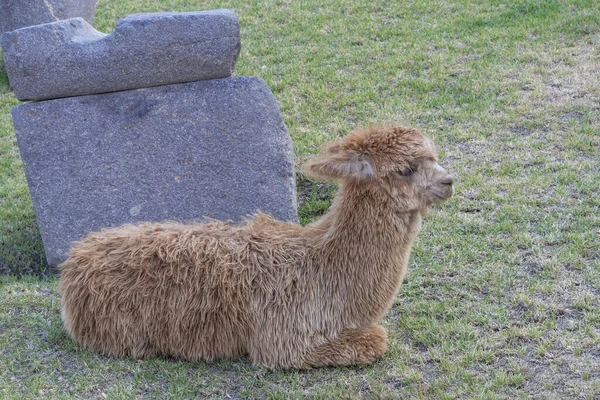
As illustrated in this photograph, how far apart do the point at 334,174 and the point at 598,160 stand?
328 centimetres

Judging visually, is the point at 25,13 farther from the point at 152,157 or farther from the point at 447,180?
the point at 447,180

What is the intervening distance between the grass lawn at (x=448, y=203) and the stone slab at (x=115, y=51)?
1430 mm

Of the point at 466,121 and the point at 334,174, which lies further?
the point at 466,121

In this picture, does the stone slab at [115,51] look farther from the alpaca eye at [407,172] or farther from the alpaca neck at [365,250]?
the alpaca eye at [407,172]

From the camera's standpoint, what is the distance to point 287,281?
4.38 metres

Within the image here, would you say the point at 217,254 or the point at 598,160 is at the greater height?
the point at 217,254

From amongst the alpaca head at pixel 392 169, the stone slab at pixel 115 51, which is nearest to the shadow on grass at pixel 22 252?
the stone slab at pixel 115 51

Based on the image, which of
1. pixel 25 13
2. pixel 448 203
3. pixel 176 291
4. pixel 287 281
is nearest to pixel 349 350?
pixel 287 281

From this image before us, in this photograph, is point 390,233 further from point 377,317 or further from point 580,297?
point 580,297

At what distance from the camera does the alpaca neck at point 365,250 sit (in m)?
4.29

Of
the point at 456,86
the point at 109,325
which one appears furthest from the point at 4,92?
the point at 109,325

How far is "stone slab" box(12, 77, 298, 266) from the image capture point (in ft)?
18.6

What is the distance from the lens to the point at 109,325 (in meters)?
4.40

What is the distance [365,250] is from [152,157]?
2.06 m
